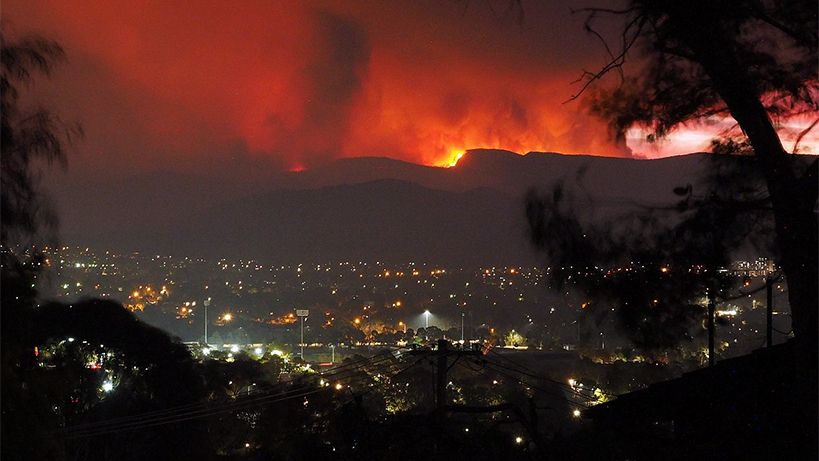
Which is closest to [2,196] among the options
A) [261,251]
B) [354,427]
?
[354,427]

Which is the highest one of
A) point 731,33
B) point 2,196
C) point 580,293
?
point 731,33

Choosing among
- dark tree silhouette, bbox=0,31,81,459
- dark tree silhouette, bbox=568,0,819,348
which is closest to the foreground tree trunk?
dark tree silhouette, bbox=568,0,819,348

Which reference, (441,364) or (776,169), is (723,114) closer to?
(776,169)

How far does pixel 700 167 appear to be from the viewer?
749 cm

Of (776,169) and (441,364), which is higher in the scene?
(776,169)

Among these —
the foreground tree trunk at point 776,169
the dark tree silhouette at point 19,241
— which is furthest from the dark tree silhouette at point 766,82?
the dark tree silhouette at point 19,241

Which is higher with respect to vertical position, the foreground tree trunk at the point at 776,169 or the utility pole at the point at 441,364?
the foreground tree trunk at the point at 776,169

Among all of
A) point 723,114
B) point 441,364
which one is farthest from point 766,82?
point 441,364

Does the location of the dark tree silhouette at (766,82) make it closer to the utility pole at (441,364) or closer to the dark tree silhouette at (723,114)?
the dark tree silhouette at (723,114)

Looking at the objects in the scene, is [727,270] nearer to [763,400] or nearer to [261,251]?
[763,400]

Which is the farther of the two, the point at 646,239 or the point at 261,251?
the point at 261,251

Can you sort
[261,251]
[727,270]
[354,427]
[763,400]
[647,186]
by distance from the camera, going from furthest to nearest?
1. [261,251]
2. [647,186]
3. [354,427]
4. [727,270]
5. [763,400]

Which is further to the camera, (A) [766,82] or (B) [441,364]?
(B) [441,364]

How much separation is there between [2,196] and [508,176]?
46.2 ft
